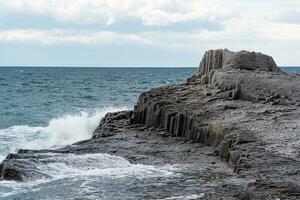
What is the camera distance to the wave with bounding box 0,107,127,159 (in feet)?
108

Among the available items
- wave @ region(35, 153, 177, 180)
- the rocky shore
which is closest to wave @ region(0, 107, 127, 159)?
the rocky shore

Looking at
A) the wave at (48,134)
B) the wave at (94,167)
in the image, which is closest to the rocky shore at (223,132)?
the wave at (94,167)

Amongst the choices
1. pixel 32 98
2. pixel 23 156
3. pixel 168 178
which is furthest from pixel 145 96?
pixel 32 98

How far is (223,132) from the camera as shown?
71.8ft

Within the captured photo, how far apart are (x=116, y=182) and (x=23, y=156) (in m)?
4.78

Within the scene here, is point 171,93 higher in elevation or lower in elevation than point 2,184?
higher

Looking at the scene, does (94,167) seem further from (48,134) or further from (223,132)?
(48,134)

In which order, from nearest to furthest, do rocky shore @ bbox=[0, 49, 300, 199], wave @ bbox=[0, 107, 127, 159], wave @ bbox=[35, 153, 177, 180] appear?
rocky shore @ bbox=[0, 49, 300, 199] < wave @ bbox=[35, 153, 177, 180] < wave @ bbox=[0, 107, 127, 159]

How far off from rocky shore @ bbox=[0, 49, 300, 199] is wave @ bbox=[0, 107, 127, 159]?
16.2 feet

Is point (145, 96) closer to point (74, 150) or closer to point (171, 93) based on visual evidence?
point (171, 93)

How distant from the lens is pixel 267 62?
3409cm

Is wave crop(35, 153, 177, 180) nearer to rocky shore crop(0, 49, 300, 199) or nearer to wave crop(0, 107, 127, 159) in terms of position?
rocky shore crop(0, 49, 300, 199)

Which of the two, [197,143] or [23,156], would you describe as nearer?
[23,156]

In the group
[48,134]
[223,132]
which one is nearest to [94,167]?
[223,132]
